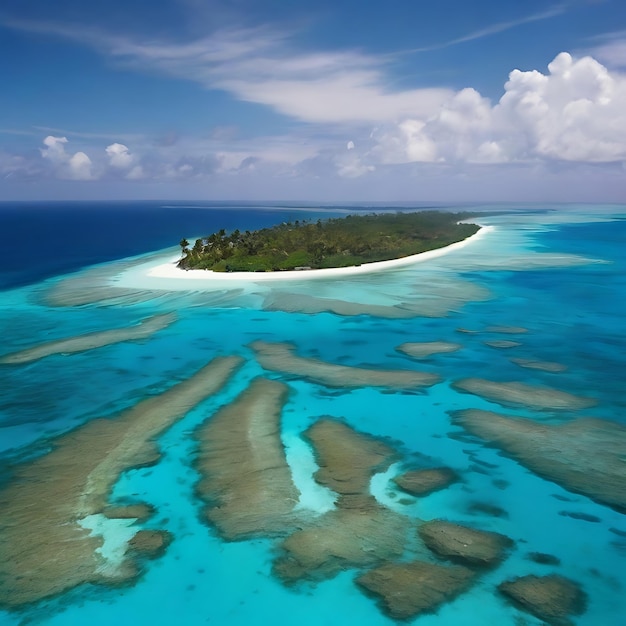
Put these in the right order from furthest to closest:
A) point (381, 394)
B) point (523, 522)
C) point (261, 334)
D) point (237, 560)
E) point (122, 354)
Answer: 1. point (261, 334)
2. point (122, 354)
3. point (381, 394)
4. point (523, 522)
5. point (237, 560)

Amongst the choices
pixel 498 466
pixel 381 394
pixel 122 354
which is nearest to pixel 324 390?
pixel 381 394

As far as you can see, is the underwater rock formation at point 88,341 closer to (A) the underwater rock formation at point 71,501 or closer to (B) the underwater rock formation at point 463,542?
(A) the underwater rock formation at point 71,501

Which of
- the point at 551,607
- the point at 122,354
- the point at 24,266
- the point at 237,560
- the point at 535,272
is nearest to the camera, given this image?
the point at 551,607

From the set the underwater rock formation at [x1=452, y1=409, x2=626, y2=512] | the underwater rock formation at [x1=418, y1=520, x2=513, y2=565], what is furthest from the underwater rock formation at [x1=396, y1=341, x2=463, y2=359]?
the underwater rock formation at [x1=418, y1=520, x2=513, y2=565]

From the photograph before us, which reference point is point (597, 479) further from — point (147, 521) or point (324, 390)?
point (147, 521)

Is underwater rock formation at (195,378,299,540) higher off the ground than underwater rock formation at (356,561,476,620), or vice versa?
underwater rock formation at (195,378,299,540)

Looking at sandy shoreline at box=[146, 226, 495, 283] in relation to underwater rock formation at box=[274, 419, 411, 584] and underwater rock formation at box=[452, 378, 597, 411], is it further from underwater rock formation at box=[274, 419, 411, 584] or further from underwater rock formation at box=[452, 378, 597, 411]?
underwater rock formation at box=[274, 419, 411, 584]
